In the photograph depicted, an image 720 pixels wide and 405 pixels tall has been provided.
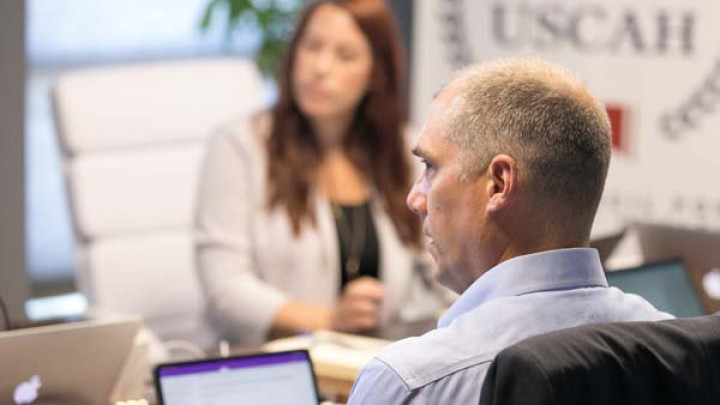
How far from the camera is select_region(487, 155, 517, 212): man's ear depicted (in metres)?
1.59

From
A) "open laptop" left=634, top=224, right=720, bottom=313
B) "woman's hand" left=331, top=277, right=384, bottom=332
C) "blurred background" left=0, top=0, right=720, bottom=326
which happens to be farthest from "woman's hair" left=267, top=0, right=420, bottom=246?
"open laptop" left=634, top=224, right=720, bottom=313

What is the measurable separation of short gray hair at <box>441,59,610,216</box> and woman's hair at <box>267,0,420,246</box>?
6.27ft

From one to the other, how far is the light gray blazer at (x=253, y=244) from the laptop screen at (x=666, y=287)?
82 centimetres

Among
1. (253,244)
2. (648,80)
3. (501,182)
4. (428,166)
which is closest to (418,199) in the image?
(428,166)

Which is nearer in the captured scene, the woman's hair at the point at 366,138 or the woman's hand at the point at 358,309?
the woman's hand at the point at 358,309

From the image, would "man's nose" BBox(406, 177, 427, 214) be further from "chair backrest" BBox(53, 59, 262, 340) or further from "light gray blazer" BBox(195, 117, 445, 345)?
"chair backrest" BBox(53, 59, 262, 340)

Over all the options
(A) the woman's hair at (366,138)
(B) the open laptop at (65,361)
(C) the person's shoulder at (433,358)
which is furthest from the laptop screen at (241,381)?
(A) the woman's hair at (366,138)

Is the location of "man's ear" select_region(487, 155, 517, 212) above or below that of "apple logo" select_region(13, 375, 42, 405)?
above

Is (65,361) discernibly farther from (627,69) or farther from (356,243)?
(627,69)

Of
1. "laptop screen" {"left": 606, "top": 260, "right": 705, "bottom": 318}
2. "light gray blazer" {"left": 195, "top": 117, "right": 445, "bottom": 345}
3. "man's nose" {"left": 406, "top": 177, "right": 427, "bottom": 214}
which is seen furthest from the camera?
"light gray blazer" {"left": 195, "top": 117, "right": 445, "bottom": 345}

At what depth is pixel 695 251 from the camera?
9.89ft

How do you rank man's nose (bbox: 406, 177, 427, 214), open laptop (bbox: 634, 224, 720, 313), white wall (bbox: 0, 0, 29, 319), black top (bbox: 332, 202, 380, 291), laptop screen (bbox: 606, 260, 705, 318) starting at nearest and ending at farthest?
1. man's nose (bbox: 406, 177, 427, 214)
2. laptop screen (bbox: 606, 260, 705, 318)
3. white wall (bbox: 0, 0, 29, 319)
4. open laptop (bbox: 634, 224, 720, 313)
5. black top (bbox: 332, 202, 380, 291)

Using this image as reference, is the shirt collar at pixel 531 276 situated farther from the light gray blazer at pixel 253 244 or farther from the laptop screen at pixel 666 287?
the light gray blazer at pixel 253 244

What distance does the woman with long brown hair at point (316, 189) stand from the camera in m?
3.50
